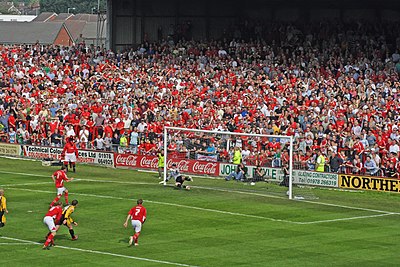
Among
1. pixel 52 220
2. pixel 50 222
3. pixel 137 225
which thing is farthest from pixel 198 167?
pixel 50 222

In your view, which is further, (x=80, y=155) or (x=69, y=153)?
(x=80, y=155)

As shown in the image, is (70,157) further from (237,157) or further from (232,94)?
(232,94)

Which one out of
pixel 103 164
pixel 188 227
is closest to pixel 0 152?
pixel 103 164

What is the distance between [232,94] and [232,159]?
31.7 feet

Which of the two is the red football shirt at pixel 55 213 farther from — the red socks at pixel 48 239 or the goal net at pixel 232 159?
the goal net at pixel 232 159

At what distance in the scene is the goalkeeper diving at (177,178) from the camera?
46.4m

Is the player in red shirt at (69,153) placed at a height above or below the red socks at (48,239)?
above

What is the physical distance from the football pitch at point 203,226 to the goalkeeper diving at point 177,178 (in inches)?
20.1

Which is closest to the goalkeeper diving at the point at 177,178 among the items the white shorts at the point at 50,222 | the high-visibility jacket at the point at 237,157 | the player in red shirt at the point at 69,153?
the high-visibility jacket at the point at 237,157

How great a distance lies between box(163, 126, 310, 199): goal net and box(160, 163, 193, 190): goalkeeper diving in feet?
0.94

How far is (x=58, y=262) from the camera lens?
30.4 meters

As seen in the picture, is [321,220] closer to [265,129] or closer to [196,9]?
[265,129]

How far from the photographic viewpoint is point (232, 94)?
5719 cm

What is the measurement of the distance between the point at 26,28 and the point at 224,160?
3970 inches
